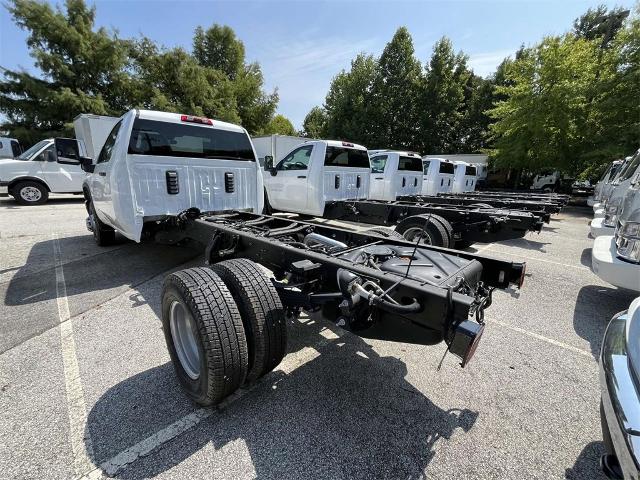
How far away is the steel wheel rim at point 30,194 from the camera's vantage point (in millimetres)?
10691

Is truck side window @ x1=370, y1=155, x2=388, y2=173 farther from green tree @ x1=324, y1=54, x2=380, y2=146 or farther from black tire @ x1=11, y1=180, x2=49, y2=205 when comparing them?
green tree @ x1=324, y1=54, x2=380, y2=146

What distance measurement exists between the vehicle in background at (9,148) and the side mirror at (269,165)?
1147cm

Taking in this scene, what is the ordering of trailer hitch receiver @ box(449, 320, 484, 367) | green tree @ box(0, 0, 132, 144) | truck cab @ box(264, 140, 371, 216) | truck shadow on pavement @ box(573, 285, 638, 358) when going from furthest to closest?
green tree @ box(0, 0, 132, 144) < truck cab @ box(264, 140, 371, 216) < truck shadow on pavement @ box(573, 285, 638, 358) < trailer hitch receiver @ box(449, 320, 484, 367)

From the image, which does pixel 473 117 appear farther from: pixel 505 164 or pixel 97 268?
pixel 97 268

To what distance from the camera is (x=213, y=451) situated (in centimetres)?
171

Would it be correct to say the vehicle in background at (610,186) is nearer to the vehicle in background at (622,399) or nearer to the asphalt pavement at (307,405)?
the asphalt pavement at (307,405)

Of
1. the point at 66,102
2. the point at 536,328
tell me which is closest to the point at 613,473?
the point at 536,328

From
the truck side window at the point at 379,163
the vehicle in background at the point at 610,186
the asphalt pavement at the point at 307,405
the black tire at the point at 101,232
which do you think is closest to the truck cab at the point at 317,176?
the truck side window at the point at 379,163

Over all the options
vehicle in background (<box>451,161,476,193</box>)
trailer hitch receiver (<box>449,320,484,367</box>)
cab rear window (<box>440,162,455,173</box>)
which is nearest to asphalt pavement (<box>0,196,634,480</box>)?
trailer hitch receiver (<box>449,320,484,367</box>)

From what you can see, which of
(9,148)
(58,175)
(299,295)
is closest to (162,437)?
(299,295)

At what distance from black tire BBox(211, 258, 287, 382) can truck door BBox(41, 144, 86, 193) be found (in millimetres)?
12590

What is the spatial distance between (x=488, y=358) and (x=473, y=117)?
3345 cm

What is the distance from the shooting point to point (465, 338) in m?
1.43

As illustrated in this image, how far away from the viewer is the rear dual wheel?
1843mm
